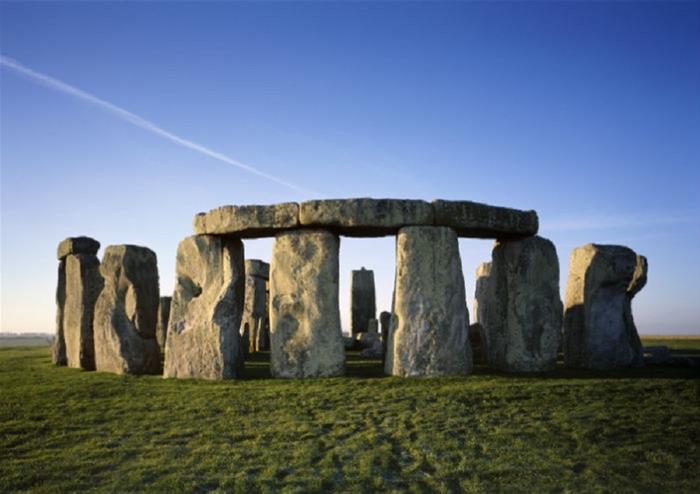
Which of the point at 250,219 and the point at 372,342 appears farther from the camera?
the point at 372,342

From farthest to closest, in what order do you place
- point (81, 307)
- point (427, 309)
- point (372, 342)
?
point (372, 342), point (81, 307), point (427, 309)

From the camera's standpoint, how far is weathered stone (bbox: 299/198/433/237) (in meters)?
9.16

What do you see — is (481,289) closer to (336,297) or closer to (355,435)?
(336,297)

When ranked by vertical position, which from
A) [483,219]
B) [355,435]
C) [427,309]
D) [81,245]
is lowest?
[355,435]

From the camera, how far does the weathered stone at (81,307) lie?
11023mm

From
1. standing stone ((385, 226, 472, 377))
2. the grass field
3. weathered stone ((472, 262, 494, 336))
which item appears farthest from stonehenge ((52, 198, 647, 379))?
weathered stone ((472, 262, 494, 336))

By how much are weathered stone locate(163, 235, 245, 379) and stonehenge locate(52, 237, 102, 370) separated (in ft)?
7.41

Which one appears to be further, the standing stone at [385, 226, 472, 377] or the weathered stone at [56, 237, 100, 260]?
the weathered stone at [56, 237, 100, 260]

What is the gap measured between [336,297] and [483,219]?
104 inches

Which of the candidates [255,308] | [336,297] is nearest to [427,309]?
[336,297]

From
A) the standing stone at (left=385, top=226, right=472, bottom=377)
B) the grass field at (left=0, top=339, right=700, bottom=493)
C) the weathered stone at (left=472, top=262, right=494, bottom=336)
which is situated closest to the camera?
the grass field at (left=0, top=339, right=700, bottom=493)

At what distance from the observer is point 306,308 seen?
9.26m

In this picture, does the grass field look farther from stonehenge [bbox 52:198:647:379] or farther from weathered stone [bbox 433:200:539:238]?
weathered stone [bbox 433:200:539:238]

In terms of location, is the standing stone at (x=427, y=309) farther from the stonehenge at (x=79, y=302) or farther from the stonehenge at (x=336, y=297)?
the stonehenge at (x=79, y=302)
